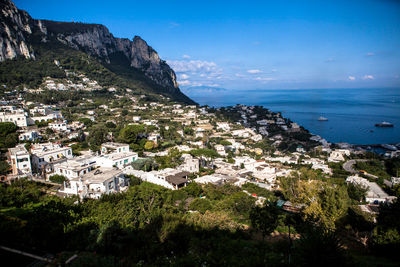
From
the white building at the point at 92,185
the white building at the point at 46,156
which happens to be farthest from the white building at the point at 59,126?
the white building at the point at 92,185

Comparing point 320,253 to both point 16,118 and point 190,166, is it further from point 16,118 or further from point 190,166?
point 16,118

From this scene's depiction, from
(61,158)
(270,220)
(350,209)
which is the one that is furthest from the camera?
(61,158)

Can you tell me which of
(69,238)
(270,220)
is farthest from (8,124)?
(270,220)

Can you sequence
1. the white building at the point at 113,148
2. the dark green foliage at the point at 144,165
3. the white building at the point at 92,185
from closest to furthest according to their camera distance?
1. the white building at the point at 92,185
2. the dark green foliage at the point at 144,165
3. the white building at the point at 113,148

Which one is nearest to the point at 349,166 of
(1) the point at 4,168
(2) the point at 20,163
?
(2) the point at 20,163

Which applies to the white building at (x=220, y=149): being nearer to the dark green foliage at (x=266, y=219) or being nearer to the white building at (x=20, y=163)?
the white building at (x=20, y=163)

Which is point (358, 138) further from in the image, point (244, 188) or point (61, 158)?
point (61, 158)

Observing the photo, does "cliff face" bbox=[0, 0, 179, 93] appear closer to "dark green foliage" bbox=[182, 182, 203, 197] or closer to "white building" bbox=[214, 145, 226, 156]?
"white building" bbox=[214, 145, 226, 156]

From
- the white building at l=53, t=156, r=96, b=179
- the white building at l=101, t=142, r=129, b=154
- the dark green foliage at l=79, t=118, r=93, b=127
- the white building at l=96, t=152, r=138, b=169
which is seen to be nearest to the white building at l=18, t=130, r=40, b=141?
the white building at l=101, t=142, r=129, b=154

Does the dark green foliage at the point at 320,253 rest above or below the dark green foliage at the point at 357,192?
above
